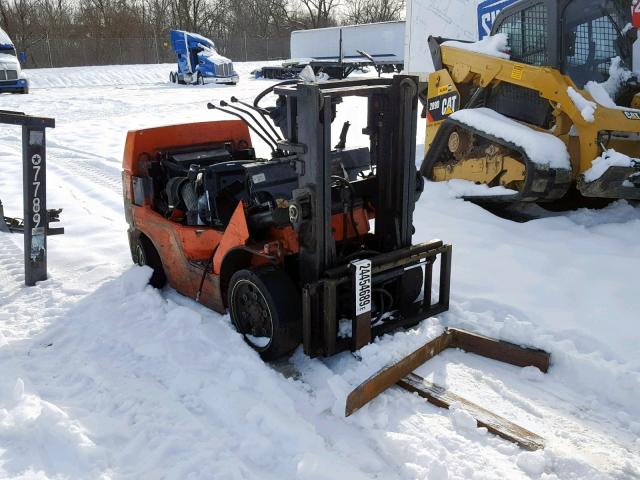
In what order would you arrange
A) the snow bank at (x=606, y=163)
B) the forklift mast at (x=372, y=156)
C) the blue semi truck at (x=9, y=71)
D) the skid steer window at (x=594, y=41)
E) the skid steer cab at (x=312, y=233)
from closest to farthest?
the forklift mast at (x=372, y=156)
the skid steer cab at (x=312, y=233)
the snow bank at (x=606, y=163)
the skid steer window at (x=594, y=41)
the blue semi truck at (x=9, y=71)

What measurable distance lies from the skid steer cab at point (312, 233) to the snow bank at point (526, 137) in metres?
1.93

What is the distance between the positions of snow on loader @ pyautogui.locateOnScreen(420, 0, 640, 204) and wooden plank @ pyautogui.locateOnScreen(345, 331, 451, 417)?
8.75 feet

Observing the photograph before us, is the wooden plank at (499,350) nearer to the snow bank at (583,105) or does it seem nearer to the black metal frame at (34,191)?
the snow bank at (583,105)

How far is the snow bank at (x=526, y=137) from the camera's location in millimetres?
5711

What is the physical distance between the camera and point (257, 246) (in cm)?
374

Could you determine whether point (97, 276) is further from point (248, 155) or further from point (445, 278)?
point (445, 278)

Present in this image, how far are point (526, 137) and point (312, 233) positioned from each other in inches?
129

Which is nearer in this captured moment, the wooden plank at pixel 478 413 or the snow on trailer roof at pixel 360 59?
the wooden plank at pixel 478 413

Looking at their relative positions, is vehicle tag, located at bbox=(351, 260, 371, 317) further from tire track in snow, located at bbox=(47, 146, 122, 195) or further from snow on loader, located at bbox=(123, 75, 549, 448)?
tire track in snow, located at bbox=(47, 146, 122, 195)

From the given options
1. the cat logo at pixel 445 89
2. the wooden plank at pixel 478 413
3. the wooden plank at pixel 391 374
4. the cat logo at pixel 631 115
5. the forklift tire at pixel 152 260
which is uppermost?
the cat logo at pixel 445 89

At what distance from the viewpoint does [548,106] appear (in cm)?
632

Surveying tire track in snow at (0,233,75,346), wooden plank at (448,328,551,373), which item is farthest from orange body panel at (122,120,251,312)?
wooden plank at (448,328,551,373)

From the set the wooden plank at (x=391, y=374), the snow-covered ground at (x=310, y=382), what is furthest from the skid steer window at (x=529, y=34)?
the wooden plank at (x=391, y=374)

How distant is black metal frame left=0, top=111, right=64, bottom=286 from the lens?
468cm
